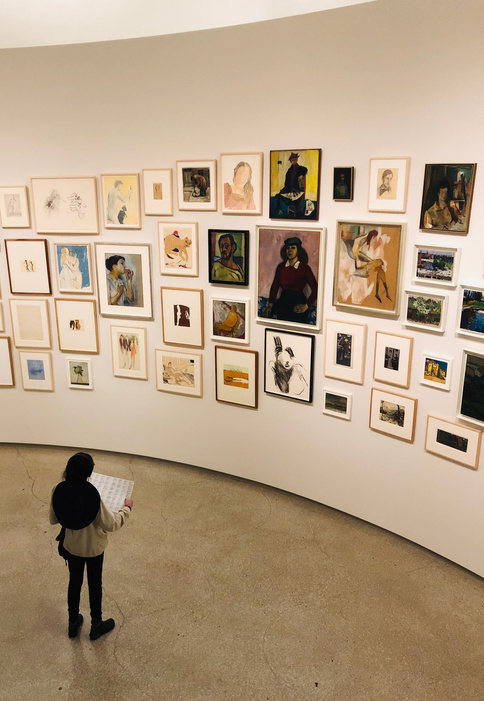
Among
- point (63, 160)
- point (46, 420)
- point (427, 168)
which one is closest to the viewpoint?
point (427, 168)

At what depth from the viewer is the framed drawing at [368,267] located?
202 inches

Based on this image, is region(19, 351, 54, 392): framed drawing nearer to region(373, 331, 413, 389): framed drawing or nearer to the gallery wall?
the gallery wall

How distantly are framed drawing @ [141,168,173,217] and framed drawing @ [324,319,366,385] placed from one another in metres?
2.16

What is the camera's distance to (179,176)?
605 centimetres

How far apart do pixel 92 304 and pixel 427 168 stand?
13.3 ft

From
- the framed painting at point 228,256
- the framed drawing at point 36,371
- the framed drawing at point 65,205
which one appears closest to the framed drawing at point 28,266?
the framed drawing at point 65,205

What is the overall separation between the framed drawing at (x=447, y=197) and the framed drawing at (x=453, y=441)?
1705 mm

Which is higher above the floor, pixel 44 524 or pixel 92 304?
pixel 92 304

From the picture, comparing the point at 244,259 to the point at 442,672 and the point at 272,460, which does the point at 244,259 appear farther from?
the point at 442,672

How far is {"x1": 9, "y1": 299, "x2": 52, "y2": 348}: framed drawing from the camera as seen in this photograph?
705cm

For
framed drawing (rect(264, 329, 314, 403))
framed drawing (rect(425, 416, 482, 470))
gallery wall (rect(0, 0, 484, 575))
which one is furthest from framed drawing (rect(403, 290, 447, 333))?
framed drawing (rect(264, 329, 314, 403))

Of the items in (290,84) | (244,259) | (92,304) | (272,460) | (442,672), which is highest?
(290,84)

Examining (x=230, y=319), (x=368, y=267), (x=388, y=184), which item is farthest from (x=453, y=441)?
(x=230, y=319)

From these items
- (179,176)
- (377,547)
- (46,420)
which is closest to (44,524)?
(46,420)
